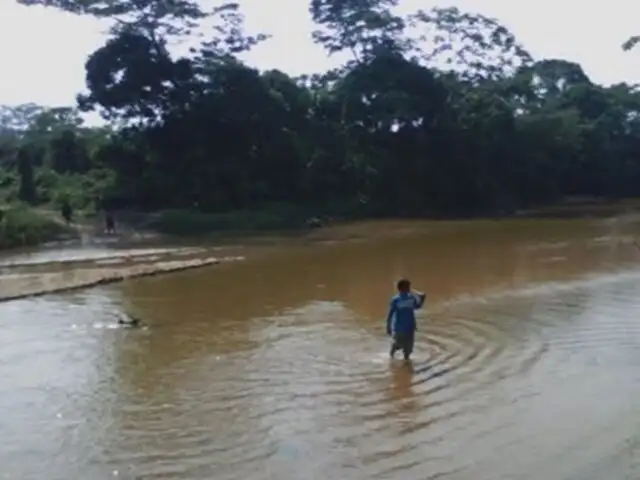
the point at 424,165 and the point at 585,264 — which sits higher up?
the point at 424,165

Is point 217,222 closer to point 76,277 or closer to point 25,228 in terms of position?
point 25,228

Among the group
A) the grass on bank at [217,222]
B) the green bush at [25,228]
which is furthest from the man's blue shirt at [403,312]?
the grass on bank at [217,222]

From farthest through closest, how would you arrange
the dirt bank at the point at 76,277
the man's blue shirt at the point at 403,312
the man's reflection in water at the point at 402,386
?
the dirt bank at the point at 76,277 < the man's blue shirt at the point at 403,312 < the man's reflection in water at the point at 402,386

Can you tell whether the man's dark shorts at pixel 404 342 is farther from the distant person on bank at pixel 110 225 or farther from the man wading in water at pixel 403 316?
the distant person on bank at pixel 110 225

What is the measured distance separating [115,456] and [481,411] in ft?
13.3

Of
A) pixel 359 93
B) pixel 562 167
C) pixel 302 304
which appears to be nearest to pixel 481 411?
pixel 302 304

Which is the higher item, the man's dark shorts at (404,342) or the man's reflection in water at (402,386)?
the man's dark shorts at (404,342)

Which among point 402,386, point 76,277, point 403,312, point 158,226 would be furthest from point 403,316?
point 158,226

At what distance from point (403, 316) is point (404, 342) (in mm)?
563

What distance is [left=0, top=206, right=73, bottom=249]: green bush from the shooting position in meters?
37.2

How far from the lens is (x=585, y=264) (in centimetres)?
2767

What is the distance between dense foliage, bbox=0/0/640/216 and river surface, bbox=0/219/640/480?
22673 mm

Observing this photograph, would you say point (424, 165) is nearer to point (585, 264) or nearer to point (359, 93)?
point (359, 93)

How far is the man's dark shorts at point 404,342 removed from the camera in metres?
13.6
